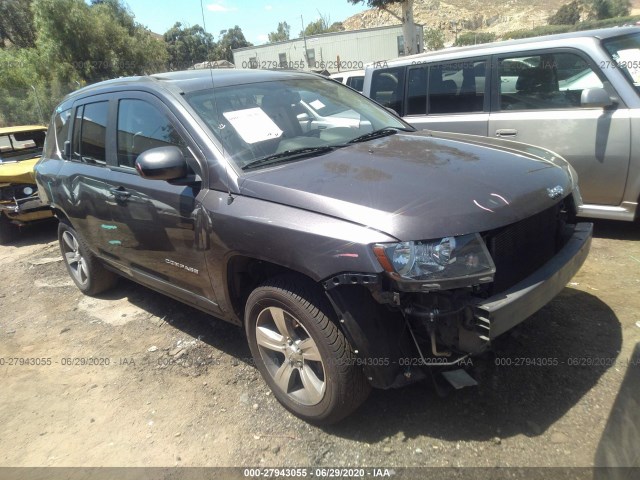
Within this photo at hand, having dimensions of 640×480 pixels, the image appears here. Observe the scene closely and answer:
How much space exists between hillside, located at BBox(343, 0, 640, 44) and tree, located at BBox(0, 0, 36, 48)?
172ft

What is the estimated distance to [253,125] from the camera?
3037 millimetres

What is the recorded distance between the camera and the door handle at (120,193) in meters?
3.42

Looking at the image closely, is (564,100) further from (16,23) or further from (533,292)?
(16,23)

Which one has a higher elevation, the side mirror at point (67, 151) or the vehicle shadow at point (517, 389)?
the side mirror at point (67, 151)

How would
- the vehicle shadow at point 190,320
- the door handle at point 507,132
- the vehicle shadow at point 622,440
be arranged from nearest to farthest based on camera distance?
1. the vehicle shadow at point 622,440
2. the vehicle shadow at point 190,320
3. the door handle at point 507,132

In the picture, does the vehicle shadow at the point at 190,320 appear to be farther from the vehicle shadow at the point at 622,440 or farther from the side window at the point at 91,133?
the vehicle shadow at the point at 622,440

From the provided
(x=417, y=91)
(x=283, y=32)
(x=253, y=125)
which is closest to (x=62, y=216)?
(x=253, y=125)

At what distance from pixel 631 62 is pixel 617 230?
1533 millimetres

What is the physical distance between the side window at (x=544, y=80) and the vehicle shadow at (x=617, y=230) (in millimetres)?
1221

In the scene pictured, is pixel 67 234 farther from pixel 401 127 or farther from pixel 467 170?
pixel 467 170

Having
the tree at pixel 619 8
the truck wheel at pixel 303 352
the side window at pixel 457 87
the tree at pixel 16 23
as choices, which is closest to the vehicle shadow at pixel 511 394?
the truck wheel at pixel 303 352

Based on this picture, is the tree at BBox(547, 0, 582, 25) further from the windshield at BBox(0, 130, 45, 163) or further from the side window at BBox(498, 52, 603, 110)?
the windshield at BBox(0, 130, 45, 163)

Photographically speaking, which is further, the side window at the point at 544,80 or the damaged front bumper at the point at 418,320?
the side window at the point at 544,80

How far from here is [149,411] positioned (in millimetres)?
3045
